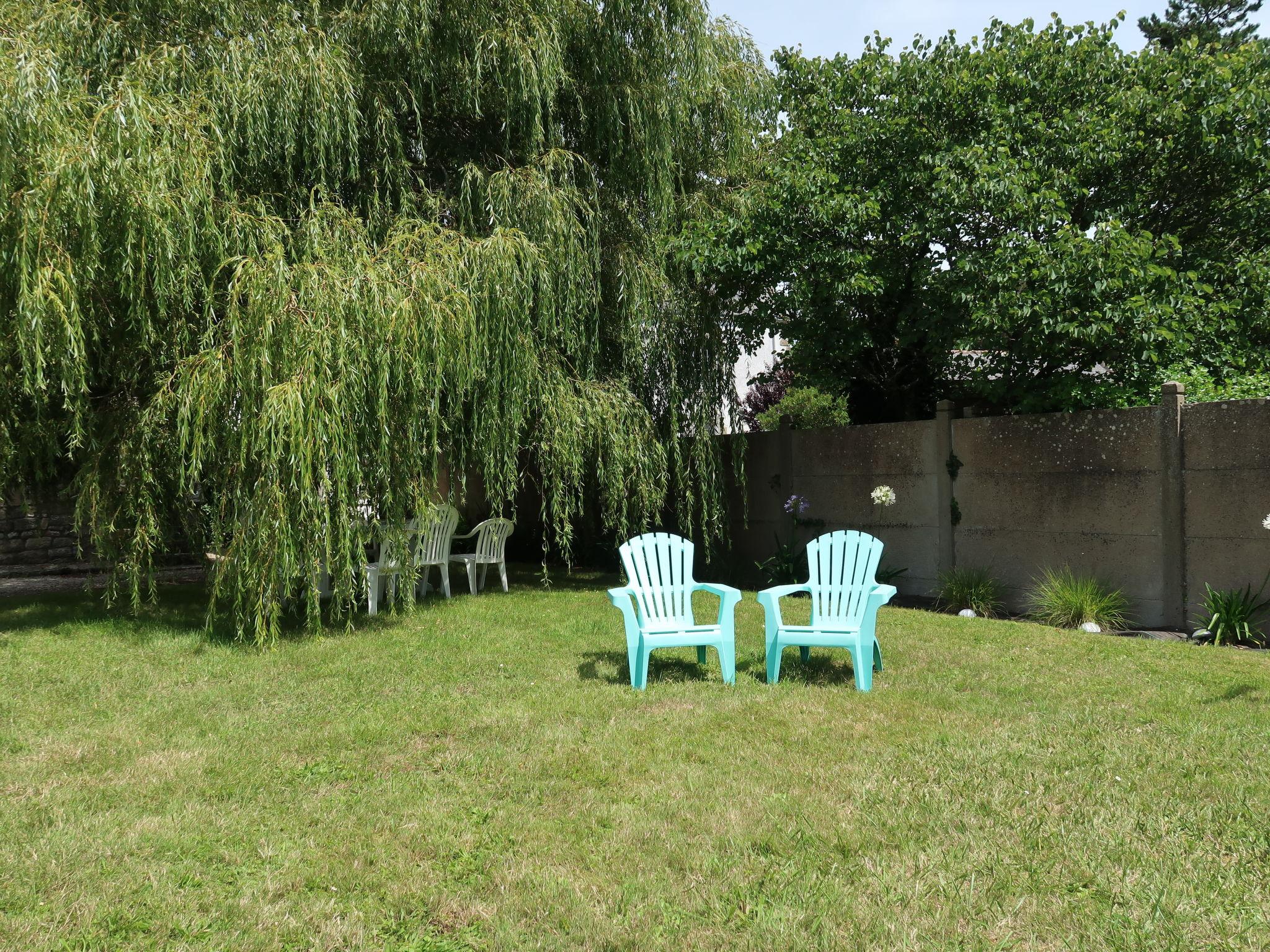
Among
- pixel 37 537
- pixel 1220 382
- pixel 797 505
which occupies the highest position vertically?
pixel 1220 382

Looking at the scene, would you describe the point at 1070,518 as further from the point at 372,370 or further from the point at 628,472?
the point at 372,370

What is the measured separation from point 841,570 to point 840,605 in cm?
22

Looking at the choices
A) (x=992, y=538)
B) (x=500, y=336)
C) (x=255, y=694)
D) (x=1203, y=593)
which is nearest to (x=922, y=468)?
(x=992, y=538)

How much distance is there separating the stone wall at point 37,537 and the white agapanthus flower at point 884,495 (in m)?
9.94

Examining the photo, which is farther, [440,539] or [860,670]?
[440,539]

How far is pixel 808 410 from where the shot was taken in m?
15.2

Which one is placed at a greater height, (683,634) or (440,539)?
(440,539)

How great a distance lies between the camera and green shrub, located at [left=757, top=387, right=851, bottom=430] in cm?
1480

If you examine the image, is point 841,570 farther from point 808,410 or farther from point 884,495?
point 808,410

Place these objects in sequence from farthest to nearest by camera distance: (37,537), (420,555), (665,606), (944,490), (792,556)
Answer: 1. (37,537)
2. (792,556)
3. (944,490)
4. (420,555)
5. (665,606)

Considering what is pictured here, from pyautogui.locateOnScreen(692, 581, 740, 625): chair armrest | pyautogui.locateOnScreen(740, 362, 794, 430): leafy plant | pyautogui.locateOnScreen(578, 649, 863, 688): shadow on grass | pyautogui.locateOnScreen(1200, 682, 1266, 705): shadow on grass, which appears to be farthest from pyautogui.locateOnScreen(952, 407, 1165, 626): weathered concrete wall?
pyautogui.locateOnScreen(740, 362, 794, 430): leafy plant

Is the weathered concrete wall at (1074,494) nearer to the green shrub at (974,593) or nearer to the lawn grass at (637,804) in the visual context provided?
the green shrub at (974,593)

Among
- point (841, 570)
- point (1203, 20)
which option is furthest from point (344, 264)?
point (1203, 20)

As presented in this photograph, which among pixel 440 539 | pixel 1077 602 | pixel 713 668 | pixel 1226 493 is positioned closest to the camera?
pixel 713 668
